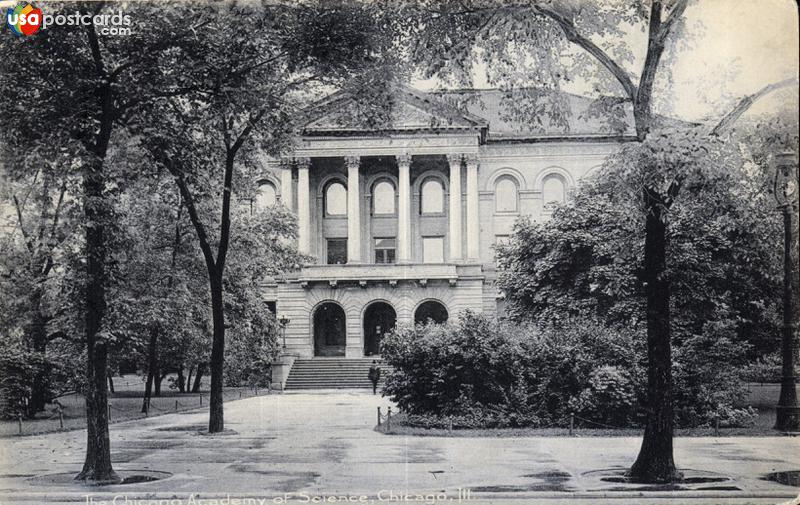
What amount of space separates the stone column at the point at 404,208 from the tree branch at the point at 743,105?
94.5 ft

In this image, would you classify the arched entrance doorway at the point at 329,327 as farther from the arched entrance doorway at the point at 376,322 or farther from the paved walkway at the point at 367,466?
the paved walkway at the point at 367,466

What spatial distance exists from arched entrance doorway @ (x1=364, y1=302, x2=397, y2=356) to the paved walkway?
22741 millimetres

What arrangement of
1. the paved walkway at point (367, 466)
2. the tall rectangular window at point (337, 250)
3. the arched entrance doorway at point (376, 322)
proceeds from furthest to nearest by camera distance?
the tall rectangular window at point (337, 250)
the arched entrance doorway at point (376, 322)
the paved walkway at point (367, 466)

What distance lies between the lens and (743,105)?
12117 millimetres

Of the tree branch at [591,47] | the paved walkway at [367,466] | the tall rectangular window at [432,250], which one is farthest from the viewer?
the tall rectangular window at [432,250]

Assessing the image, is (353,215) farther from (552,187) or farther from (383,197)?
Result: (552,187)

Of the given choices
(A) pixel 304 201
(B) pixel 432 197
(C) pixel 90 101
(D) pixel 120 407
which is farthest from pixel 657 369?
(A) pixel 304 201

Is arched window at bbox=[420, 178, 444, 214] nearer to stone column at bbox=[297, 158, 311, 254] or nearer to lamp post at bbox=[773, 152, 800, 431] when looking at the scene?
stone column at bbox=[297, 158, 311, 254]

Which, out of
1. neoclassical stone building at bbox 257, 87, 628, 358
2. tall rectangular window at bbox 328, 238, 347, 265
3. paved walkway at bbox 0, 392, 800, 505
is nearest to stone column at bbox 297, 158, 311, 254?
neoclassical stone building at bbox 257, 87, 628, 358

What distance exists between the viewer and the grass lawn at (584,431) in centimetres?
1607

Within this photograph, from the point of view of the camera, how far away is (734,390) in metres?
17.7

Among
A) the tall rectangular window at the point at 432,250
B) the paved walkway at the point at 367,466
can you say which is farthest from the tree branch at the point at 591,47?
the tall rectangular window at the point at 432,250

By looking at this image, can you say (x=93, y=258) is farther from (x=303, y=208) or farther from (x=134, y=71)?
(x=303, y=208)

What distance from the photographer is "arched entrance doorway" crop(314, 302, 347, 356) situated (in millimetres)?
42000
